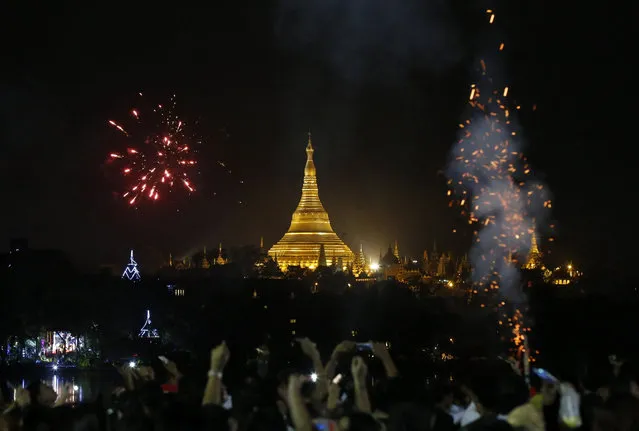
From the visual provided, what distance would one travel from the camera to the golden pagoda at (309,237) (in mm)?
107000

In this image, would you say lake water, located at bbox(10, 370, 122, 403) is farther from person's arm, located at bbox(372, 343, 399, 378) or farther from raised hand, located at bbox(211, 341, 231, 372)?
raised hand, located at bbox(211, 341, 231, 372)

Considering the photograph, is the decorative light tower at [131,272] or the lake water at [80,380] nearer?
the lake water at [80,380]

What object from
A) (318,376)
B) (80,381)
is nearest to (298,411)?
(318,376)

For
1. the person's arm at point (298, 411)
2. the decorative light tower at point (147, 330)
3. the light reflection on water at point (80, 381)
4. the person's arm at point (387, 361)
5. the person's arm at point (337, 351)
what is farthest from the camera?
the decorative light tower at point (147, 330)

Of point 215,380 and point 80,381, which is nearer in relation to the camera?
point 215,380

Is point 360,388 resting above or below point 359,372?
below

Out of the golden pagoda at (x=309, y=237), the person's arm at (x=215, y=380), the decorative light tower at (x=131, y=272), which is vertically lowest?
the person's arm at (x=215, y=380)

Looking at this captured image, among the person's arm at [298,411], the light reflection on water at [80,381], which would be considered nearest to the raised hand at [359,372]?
the person's arm at [298,411]

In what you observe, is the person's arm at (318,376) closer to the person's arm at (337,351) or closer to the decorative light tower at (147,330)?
the person's arm at (337,351)

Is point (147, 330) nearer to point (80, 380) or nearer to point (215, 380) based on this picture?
point (80, 380)

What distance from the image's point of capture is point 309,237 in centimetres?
10950

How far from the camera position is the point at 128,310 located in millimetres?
52281

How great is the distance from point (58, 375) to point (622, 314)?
1729 cm

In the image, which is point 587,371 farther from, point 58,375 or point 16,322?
point 16,322
